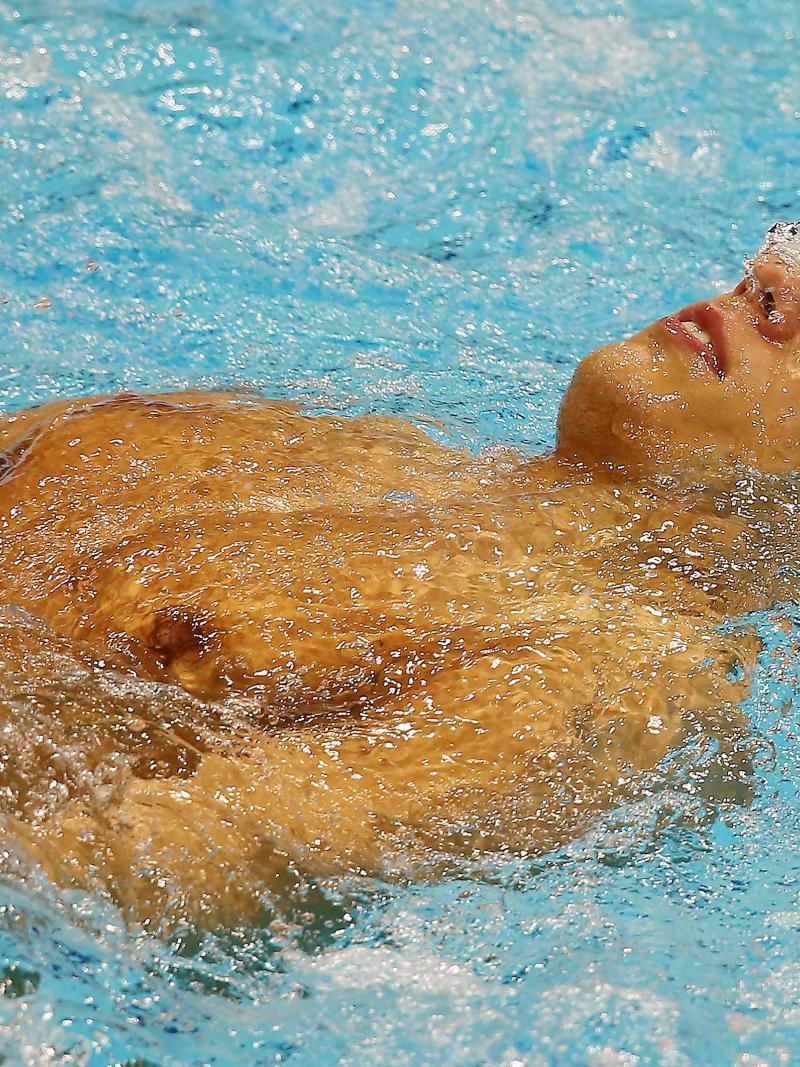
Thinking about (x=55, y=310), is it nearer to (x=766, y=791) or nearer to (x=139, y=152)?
(x=139, y=152)

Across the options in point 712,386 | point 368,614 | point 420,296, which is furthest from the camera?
point 420,296

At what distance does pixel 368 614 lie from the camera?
1804 millimetres

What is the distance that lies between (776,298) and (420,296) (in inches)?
57.7

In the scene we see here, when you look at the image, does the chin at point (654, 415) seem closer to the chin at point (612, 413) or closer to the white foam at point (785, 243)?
the chin at point (612, 413)

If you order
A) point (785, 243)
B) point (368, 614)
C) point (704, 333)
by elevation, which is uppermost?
point (785, 243)

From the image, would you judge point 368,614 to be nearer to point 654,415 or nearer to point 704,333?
point 654,415

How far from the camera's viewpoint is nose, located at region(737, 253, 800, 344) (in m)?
2.07

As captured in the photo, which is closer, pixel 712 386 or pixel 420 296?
pixel 712 386

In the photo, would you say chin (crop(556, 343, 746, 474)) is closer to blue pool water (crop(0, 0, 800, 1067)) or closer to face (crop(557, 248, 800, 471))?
face (crop(557, 248, 800, 471))

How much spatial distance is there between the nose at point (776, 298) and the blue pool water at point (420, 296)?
463 mm

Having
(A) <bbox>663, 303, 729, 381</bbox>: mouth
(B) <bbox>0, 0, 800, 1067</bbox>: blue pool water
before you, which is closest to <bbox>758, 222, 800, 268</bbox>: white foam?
(A) <bbox>663, 303, 729, 381</bbox>: mouth

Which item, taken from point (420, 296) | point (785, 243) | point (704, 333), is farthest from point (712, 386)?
point (420, 296)

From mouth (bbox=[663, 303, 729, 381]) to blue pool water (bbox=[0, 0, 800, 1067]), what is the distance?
43cm

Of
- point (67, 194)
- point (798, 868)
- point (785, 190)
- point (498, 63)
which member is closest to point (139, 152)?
point (67, 194)
